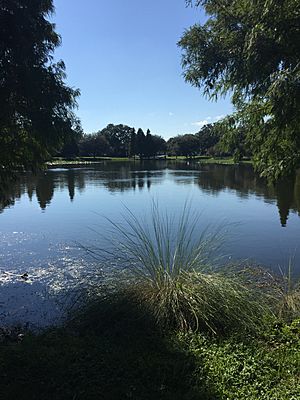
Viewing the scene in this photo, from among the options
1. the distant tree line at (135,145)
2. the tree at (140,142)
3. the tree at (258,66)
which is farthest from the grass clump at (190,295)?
the tree at (140,142)

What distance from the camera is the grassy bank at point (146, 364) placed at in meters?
3.54

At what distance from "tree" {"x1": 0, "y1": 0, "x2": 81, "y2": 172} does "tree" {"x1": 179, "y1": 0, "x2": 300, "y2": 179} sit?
239 centimetres

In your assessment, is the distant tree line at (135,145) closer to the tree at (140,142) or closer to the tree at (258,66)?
the tree at (140,142)

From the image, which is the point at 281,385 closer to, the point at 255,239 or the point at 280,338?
the point at 280,338

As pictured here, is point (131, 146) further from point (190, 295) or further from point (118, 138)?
point (190, 295)

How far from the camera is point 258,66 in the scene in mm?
4734

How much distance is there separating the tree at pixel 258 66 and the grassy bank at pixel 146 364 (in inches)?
97.1

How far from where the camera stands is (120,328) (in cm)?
518

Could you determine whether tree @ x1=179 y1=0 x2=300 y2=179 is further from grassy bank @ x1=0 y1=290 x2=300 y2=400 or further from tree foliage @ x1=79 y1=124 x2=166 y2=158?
tree foliage @ x1=79 y1=124 x2=166 y2=158

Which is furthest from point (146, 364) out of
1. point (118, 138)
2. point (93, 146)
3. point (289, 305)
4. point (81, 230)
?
point (118, 138)

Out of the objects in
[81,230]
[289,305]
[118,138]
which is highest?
[118,138]

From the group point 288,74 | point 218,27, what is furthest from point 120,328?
point 218,27

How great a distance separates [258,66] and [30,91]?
11.7 feet

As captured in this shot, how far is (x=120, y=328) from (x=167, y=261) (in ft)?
4.55
